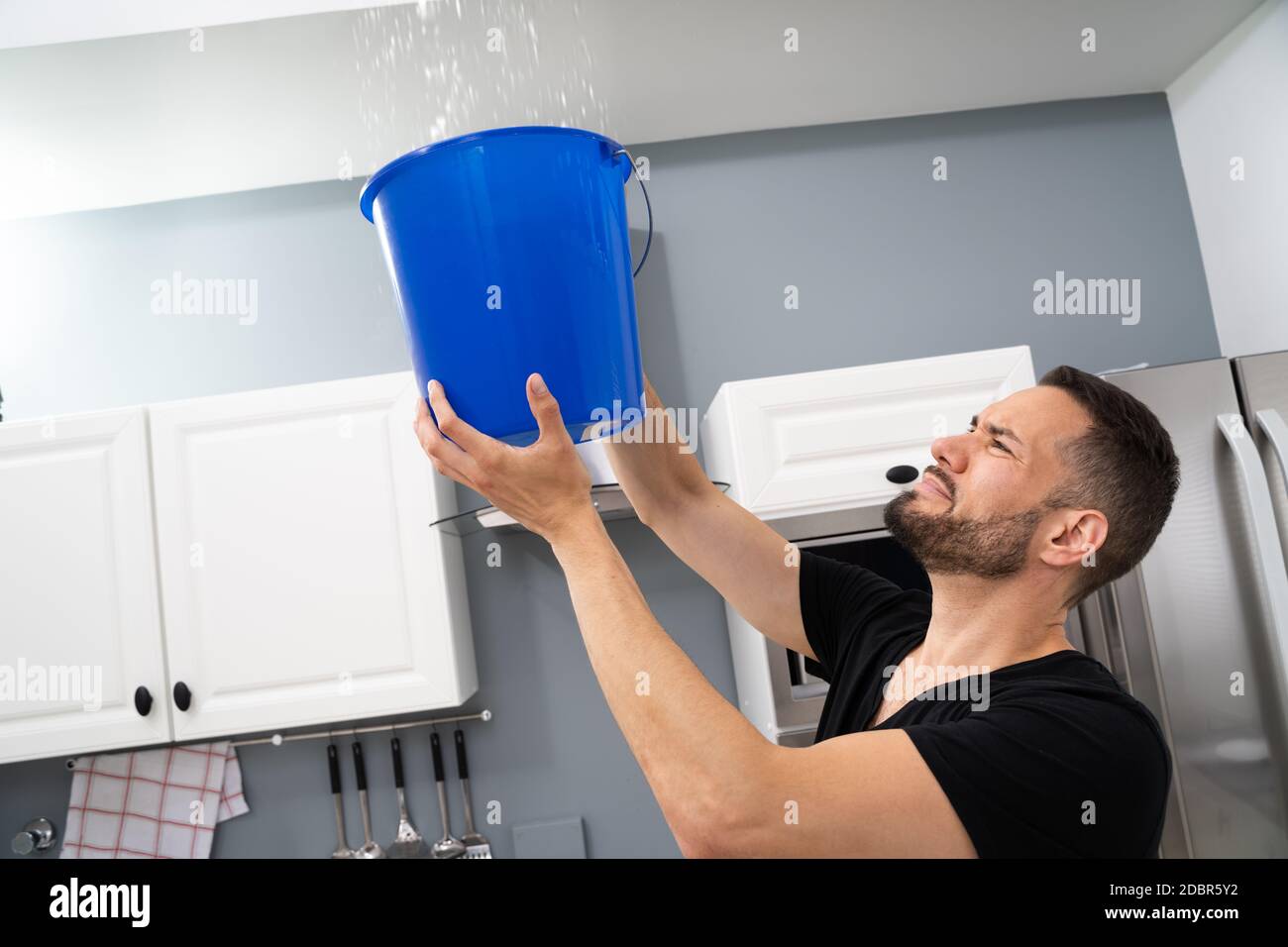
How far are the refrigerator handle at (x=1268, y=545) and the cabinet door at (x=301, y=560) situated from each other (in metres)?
1.62

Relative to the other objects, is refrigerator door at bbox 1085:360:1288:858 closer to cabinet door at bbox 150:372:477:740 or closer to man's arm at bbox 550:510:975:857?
man's arm at bbox 550:510:975:857

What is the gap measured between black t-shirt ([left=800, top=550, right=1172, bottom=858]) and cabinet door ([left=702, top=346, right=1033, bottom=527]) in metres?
0.96

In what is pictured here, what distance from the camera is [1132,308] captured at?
2602mm

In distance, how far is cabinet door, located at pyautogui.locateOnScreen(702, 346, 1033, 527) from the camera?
76.9 inches

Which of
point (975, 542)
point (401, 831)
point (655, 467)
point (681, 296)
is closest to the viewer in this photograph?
point (975, 542)

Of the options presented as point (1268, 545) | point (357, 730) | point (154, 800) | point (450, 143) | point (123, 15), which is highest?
point (123, 15)

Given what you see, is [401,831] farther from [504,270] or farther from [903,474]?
[504,270]

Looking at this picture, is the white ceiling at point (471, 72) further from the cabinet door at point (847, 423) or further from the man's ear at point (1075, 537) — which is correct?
the man's ear at point (1075, 537)

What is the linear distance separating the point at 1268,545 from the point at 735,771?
4.94 ft

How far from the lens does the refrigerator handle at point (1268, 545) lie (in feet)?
5.76

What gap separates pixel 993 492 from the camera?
1080mm

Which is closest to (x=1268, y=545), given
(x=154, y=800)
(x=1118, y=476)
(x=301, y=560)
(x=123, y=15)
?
(x=1118, y=476)
